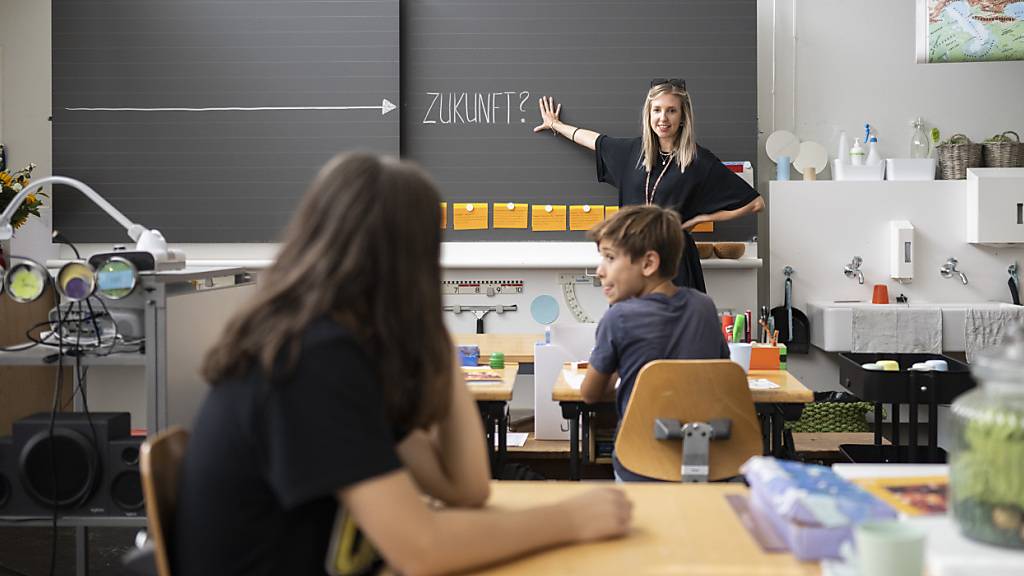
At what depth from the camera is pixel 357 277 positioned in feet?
4.07

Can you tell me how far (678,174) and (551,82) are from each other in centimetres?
111

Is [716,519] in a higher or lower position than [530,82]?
lower

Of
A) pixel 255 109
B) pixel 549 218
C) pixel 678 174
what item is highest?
pixel 255 109

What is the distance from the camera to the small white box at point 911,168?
5527 millimetres

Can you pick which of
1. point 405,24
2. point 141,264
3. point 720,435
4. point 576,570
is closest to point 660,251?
point 720,435

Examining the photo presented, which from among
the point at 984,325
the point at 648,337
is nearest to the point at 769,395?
the point at 648,337

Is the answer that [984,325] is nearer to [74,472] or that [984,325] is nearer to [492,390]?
[492,390]

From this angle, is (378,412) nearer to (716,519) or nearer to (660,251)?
(716,519)

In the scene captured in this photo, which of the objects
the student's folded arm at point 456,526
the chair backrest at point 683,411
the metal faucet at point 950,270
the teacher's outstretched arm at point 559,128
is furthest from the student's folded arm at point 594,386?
the metal faucet at point 950,270

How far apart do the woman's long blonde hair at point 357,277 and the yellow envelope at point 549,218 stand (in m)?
4.33

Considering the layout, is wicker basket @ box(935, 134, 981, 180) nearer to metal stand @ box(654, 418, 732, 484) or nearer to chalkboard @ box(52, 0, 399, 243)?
chalkboard @ box(52, 0, 399, 243)

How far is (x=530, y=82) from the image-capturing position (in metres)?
5.60

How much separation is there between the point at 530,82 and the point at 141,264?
3.21m

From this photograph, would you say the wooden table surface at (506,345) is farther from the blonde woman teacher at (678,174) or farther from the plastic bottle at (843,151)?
the plastic bottle at (843,151)
